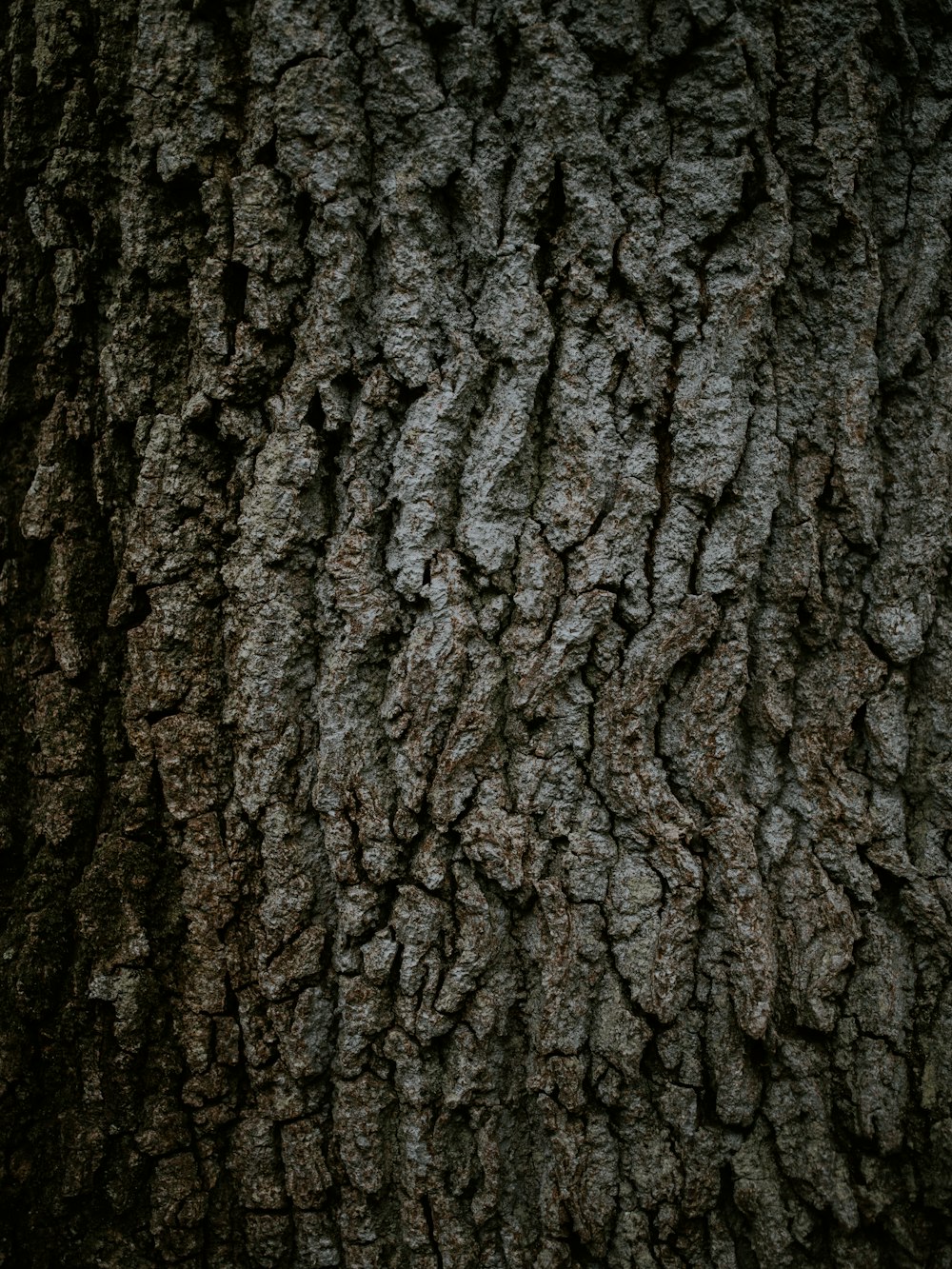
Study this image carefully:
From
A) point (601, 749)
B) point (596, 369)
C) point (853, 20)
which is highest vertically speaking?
point (853, 20)

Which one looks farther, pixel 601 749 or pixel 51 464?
Result: pixel 51 464

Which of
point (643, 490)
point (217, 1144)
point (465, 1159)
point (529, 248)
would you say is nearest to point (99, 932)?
point (217, 1144)

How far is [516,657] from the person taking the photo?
1.25 m

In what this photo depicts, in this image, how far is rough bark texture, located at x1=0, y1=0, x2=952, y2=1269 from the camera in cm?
124

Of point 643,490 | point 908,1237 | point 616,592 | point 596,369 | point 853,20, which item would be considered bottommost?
point 908,1237

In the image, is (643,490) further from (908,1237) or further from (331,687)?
(908,1237)

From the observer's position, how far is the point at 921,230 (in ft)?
4.41

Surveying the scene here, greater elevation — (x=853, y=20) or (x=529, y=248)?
(x=853, y=20)

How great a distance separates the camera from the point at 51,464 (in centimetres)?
139

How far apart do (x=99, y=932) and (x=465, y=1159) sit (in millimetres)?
736

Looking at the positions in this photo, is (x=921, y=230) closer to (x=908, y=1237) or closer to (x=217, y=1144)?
(x=908, y=1237)

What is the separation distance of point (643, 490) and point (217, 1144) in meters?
1.32

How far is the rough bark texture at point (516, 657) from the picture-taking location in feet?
4.08

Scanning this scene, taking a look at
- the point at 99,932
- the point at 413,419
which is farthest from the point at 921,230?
the point at 99,932
